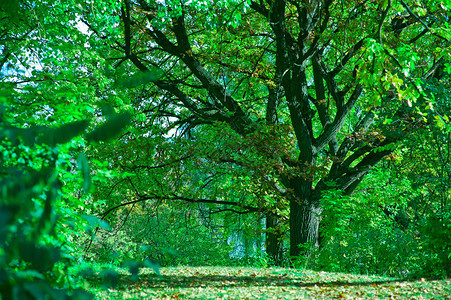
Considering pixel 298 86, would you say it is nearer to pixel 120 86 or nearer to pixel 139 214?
pixel 120 86

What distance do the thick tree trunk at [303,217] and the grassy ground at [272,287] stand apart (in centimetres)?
258

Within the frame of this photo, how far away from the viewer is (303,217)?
10.6 m

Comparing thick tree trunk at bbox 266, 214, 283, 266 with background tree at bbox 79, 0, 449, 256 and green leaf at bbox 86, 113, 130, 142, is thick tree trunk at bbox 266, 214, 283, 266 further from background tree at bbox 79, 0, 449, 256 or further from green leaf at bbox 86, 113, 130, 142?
green leaf at bbox 86, 113, 130, 142

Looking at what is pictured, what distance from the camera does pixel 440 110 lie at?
302 inches

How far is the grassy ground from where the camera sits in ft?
18.9

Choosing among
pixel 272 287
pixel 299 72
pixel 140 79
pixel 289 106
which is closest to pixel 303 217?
pixel 289 106

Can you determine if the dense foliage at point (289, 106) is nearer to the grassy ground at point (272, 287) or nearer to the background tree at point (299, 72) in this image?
the background tree at point (299, 72)

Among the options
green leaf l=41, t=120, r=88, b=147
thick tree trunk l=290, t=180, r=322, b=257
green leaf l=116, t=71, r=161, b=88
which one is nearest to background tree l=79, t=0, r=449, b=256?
thick tree trunk l=290, t=180, r=322, b=257

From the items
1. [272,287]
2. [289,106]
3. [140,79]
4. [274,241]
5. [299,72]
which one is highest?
[299,72]

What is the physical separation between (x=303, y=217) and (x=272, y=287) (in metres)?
4.24

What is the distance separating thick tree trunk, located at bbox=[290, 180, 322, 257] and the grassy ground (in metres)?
2.58

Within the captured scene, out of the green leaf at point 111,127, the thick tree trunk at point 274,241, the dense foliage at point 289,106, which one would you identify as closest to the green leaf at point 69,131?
the green leaf at point 111,127

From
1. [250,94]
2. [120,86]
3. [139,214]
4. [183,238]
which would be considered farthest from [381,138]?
[139,214]

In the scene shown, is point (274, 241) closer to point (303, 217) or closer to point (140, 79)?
point (303, 217)
